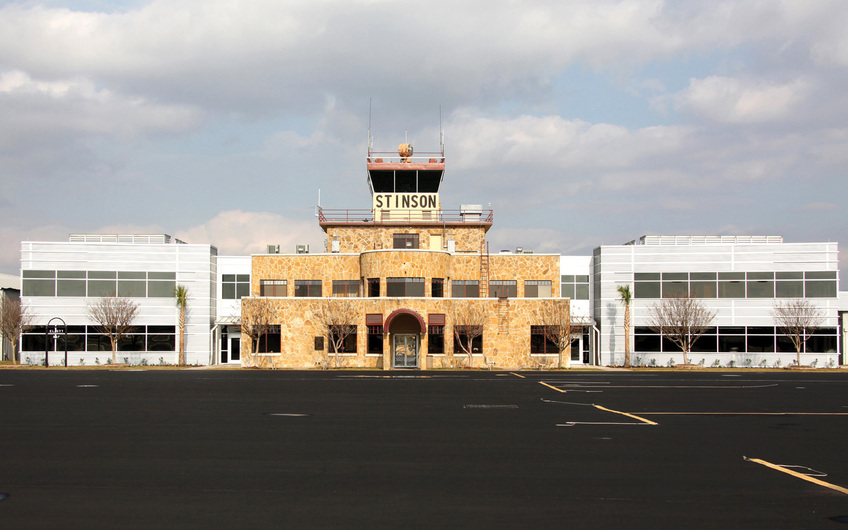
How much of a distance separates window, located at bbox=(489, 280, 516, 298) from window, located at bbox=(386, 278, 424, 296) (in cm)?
670

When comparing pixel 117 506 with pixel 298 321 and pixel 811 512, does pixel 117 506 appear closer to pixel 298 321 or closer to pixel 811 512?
pixel 811 512

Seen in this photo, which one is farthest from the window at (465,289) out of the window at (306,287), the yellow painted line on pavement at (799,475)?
the yellow painted line on pavement at (799,475)

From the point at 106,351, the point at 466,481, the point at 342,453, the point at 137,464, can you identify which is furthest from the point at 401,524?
the point at 106,351

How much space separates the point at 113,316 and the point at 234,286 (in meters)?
9.78

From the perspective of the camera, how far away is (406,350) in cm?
5356

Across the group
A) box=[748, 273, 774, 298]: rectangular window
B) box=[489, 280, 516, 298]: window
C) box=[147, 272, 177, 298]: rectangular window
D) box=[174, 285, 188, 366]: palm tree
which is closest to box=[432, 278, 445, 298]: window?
box=[489, 280, 516, 298]: window

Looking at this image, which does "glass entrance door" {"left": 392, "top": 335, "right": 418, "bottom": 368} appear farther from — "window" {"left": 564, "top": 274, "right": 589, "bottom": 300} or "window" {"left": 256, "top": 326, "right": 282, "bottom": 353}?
"window" {"left": 564, "top": 274, "right": 589, "bottom": 300}

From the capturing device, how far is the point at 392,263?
54.4 metres

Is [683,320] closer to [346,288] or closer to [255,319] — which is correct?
[346,288]

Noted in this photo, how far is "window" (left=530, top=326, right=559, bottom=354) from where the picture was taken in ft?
180

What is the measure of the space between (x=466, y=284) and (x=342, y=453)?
43.9 metres

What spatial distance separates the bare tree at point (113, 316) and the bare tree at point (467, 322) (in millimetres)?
25007

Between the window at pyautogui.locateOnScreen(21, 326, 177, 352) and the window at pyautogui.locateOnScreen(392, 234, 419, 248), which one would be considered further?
the window at pyautogui.locateOnScreen(392, 234, 419, 248)

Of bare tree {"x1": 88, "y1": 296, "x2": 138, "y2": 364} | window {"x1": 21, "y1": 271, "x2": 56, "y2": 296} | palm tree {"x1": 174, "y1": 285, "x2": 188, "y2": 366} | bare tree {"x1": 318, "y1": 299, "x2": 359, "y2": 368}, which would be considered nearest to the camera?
bare tree {"x1": 318, "y1": 299, "x2": 359, "y2": 368}
